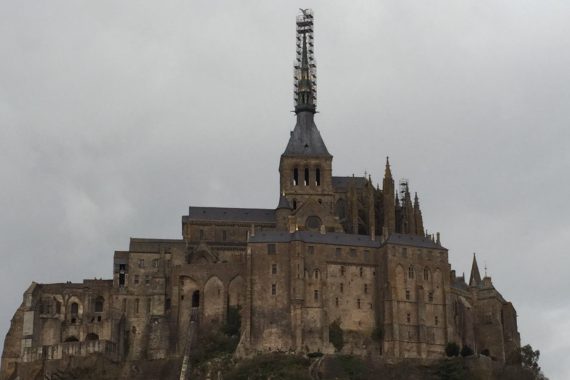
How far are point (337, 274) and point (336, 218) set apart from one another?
975 centimetres

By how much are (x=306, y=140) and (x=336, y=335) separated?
82.8 ft

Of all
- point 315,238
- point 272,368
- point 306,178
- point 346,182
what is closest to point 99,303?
Answer: point 272,368

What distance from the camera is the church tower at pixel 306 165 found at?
12088 cm

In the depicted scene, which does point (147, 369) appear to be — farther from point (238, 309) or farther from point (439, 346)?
point (439, 346)

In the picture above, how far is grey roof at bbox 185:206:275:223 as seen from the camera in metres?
125

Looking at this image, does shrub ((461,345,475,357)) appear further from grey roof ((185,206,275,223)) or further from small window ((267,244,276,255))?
grey roof ((185,206,275,223))

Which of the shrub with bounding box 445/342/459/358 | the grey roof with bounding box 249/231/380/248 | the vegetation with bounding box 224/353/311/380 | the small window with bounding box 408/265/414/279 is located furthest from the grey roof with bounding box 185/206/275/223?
the shrub with bounding box 445/342/459/358

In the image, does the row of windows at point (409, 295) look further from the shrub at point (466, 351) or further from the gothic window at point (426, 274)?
the shrub at point (466, 351)

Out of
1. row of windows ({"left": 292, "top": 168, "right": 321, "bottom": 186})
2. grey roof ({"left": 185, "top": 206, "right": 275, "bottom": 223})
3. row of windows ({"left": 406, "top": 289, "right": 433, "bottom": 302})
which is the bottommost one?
row of windows ({"left": 406, "top": 289, "right": 433, "bottom": 302})

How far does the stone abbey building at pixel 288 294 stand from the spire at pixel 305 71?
11.4 metres

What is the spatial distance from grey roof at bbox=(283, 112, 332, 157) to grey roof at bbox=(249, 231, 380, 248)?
14.3m

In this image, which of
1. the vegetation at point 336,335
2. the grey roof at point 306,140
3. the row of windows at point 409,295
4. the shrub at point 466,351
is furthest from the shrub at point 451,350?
the grey roof at point 306,140

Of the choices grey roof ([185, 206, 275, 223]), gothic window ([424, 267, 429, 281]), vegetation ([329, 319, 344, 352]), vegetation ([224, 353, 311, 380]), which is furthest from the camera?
grey roof ([185, 206, 275, 223])

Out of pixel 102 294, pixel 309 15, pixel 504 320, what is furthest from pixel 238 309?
pixel 309 15
